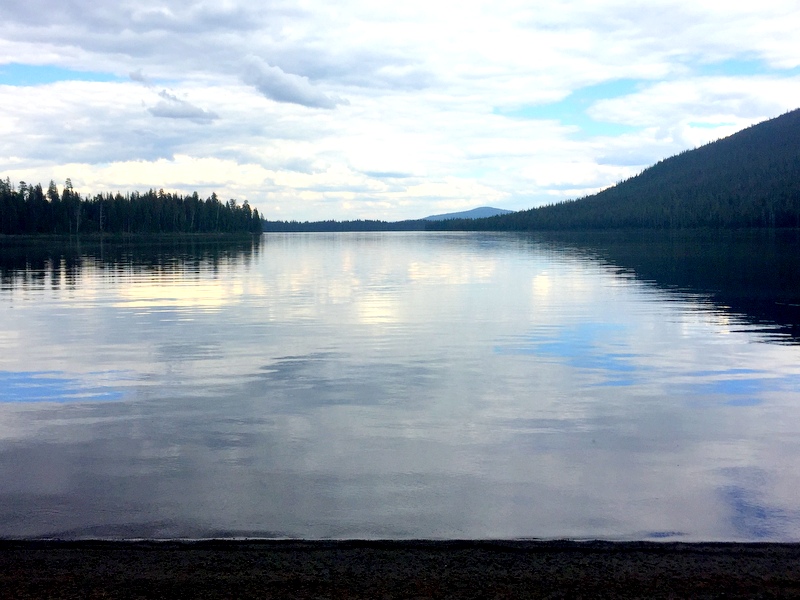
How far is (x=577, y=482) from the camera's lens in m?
9.98

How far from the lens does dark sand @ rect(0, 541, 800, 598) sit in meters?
6.55

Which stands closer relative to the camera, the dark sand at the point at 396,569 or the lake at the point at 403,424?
the dark sand at the point at 396,569

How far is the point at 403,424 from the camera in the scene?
1291 cm

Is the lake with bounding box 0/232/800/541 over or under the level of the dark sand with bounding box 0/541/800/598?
under

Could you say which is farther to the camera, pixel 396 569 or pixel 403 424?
pixel 403 424

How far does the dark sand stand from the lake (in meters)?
0.72

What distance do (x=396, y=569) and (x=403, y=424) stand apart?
19.4 feet

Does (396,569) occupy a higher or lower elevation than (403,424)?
higher

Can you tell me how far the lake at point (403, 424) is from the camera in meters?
8.86

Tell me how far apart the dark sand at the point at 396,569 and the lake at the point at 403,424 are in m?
0.72

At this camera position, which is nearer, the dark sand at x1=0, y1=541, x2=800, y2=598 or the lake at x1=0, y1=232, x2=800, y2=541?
the dark sand at x1=0, y1=541, x2=800, y2=598

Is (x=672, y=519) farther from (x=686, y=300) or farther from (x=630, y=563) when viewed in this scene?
(x=686, y=300)

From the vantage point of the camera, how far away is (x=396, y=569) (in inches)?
276

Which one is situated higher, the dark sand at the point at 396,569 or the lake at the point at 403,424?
the dark sand at the point at 396,569
